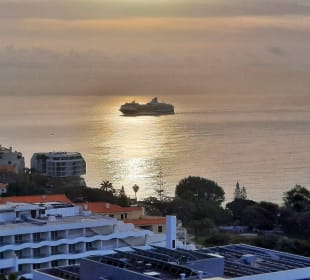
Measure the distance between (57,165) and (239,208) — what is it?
876 inches

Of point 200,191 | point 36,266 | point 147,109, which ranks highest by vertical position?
point 147,109

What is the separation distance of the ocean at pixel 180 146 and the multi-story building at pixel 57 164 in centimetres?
122

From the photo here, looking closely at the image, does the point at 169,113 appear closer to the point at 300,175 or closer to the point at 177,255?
the point at 300,175

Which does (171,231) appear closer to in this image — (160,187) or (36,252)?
(36,252)

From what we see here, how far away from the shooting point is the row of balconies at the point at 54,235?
65.8 feet

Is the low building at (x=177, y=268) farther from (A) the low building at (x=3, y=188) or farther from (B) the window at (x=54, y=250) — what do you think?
(A) the low building at (x=3, y=188)

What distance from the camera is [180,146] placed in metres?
79.6

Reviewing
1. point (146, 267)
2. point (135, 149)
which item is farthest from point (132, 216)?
point (135, 149)

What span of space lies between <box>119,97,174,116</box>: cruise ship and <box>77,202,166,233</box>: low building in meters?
101

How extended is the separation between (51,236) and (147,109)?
109m

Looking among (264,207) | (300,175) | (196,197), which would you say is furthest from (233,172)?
(264,207)

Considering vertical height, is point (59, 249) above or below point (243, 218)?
below

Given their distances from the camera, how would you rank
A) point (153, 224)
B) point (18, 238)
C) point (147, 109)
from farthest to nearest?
1. point (147, 109)
2. point (153, 224)
3. point (18, 238)

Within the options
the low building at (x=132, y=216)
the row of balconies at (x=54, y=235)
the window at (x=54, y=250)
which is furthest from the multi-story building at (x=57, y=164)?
the window at (x=54, y=250)
